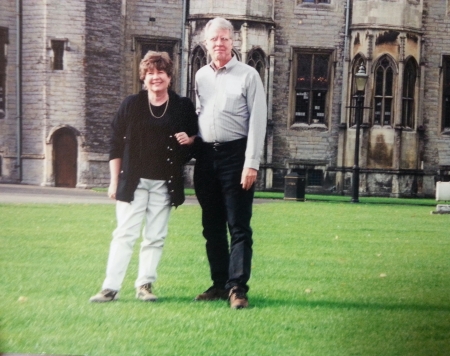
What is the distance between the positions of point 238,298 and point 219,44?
0.85m

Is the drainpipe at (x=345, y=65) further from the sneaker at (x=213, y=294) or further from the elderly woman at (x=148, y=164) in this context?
the sneaker at (x=213, y=294)

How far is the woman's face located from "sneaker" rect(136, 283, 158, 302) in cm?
67

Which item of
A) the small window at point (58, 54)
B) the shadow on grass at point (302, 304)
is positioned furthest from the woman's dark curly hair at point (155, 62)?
the shadow on grass at point (302, 304)

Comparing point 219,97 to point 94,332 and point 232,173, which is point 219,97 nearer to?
point 232,173

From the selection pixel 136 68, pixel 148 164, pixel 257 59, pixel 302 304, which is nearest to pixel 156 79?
pixel 136 68

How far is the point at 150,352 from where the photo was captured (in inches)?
102

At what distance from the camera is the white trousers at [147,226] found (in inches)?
138

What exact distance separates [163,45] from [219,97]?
0.86ft

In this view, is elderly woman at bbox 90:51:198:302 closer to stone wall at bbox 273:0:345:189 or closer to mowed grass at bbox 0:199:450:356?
mowed grass at bbox 0:199:450:356

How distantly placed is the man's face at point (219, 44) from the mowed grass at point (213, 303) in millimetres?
659

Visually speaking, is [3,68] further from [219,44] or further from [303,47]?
[303,47]

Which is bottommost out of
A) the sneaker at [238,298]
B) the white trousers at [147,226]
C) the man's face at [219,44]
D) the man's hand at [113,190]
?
the sneaker at [238,298]

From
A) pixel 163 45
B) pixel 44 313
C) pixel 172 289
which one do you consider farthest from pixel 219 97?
pixel 44 313

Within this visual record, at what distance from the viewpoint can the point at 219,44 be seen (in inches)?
130
